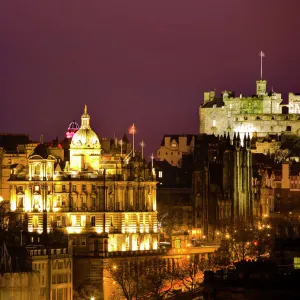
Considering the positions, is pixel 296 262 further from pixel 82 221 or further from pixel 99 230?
pixel 82 221

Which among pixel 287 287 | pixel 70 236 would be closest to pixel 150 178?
pixel 70 236

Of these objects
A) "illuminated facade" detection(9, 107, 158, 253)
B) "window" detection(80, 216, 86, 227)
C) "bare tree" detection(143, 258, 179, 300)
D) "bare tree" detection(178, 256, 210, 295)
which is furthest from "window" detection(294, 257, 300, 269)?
"window" detection(80, 216, 86, 227)

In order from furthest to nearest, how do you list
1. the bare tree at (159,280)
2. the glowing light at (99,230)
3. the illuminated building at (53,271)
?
the glowing light at (99,230)
the illuminated building at (53,271)
the bare tree at (159,280)

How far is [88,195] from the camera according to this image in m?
178

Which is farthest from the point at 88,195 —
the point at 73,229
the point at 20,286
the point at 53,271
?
the point at 20,286

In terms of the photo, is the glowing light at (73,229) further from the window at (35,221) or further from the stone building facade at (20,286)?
the stone building facade at (20,286)

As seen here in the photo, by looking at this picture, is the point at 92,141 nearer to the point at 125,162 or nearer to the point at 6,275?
the point at 125,162

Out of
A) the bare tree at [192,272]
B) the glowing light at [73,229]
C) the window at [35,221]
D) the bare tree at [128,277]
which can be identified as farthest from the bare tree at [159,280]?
the window at [35,221]

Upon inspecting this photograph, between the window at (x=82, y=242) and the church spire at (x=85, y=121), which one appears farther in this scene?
the church spire at (x=85, y=121)

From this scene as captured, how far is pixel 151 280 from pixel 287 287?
64.7 metres

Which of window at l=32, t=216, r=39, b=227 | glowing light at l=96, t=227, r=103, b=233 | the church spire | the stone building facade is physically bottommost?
the stone building facade

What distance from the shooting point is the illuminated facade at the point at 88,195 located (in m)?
175

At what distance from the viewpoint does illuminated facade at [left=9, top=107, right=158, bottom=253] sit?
175 metres

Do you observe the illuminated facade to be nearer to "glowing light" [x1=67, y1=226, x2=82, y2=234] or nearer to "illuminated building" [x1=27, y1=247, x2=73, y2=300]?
"glowing light" [x1=67, y1=226, x2=82, y2=234]
